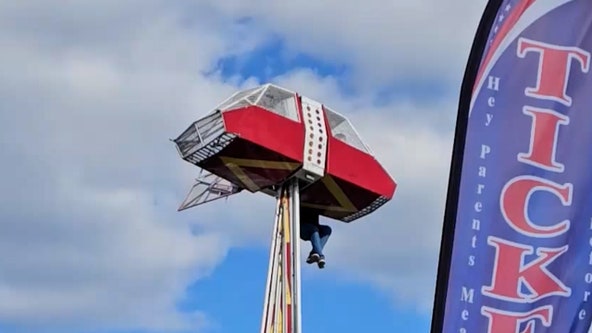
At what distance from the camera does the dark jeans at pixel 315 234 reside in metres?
44.5

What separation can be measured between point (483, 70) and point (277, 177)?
106 ft

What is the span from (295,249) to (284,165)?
302 centimetres

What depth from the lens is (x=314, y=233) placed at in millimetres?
45250

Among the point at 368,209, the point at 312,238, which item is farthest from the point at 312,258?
the point at 368,209

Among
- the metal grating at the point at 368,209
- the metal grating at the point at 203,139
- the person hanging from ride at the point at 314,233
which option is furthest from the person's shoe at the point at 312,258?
the metal grating at the point at 203,139

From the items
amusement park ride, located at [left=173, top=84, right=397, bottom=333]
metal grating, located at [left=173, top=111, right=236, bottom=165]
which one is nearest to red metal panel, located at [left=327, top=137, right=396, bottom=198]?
amusement park ride, located at [left=173, top=84, right=397, bottom=333]

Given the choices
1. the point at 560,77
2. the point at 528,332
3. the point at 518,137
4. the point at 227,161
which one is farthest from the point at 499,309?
the point at 227,161

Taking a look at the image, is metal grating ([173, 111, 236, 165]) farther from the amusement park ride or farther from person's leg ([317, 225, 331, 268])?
person's leg ([317, 225, 331, 268])

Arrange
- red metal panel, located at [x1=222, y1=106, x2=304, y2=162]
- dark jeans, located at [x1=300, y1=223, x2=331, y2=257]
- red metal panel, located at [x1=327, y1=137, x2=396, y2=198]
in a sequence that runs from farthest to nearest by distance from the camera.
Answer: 1. dark jeans, located at [x1=300, y1=223, x2=331, y2=257]
2. red metal panel, located at [x1=327, y1=137, x2=396, y2=198]
3. red metal panel, located at [x1=222, y1=106, x2=304, y2=162]

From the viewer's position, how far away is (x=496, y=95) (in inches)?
434

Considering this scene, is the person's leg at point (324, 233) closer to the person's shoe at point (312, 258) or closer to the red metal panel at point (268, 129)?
the person's shoe at point (312, 258)

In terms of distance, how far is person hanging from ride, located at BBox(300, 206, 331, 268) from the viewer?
4394cm

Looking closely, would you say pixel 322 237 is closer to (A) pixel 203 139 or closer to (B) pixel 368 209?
(B) pixel 368 209

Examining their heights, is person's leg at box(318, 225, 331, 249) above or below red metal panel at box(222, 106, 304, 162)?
below
